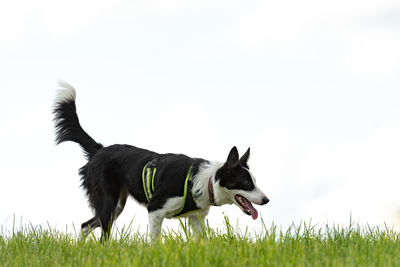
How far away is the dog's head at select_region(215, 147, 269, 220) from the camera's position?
22.1 ft

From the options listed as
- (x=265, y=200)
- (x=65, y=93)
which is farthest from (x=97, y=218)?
(x=265, y=200)

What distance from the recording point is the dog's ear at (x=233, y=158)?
6.60m

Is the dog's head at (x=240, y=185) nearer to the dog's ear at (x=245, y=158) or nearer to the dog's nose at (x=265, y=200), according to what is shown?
the dog's nose at (x=265, y=200)

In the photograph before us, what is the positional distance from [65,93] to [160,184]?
2.56 metres

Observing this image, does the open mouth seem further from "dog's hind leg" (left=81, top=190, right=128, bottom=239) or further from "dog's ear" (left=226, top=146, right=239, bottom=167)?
"dog's hind leg" (left=81, top=190, right=128, bottom=239)

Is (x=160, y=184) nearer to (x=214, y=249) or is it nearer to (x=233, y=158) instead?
(x=233, y=158)

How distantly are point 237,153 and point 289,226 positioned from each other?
129 cm

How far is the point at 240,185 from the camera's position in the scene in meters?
6.81

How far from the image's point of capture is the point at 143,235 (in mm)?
6059

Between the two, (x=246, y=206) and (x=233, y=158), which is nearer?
(x=233, y=158)

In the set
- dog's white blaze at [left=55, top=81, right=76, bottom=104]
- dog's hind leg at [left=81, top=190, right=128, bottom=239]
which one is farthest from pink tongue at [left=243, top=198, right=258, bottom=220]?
dog's white blaze at [left=55, top=81, right=76, bottom=104]

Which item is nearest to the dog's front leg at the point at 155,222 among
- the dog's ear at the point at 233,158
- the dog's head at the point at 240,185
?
the dog's head at the point at 240,185

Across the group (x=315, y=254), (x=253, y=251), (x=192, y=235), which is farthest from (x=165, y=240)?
(x=315, y=254)

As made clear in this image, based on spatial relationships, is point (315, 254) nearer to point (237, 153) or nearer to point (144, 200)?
point (237, 153)
